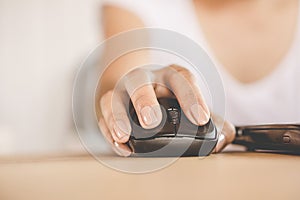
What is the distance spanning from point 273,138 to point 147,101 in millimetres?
167

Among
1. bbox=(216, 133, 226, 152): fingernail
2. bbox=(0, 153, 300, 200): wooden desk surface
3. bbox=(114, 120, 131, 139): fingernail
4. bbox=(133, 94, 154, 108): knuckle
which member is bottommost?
bbox=(216, 133, 226, 152): fingernail

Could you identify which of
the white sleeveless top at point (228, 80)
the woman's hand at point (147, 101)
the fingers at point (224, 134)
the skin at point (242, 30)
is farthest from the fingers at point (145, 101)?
the white sleeveless top at point (228, 80)

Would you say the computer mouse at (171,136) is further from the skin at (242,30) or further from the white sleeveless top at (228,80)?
the white sleeveless top at (228,80)

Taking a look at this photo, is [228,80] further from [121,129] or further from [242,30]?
[121,129]

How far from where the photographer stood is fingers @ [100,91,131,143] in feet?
1.22

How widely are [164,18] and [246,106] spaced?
0.79 ft

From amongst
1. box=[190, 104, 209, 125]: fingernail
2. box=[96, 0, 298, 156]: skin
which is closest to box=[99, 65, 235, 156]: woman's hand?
box=[190, 104, 209, 125]: fingernail

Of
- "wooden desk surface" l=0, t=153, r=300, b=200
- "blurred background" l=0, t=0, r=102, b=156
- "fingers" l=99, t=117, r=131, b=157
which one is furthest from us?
"blurred background" l=0, t=0, r=102, b=156

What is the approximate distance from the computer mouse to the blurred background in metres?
0.34

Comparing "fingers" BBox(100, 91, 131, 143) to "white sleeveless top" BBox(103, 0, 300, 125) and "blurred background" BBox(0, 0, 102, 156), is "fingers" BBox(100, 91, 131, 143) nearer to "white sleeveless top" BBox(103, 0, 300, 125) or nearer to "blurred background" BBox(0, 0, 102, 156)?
"blurred background" BBox(0, 0, 102, 156)

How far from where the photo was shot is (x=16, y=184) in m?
0.30

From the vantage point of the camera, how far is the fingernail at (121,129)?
0.37 meters

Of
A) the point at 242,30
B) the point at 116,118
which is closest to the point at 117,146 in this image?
the point at 116,118

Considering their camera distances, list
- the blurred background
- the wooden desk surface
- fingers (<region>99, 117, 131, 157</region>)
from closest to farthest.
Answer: the wooden desk surface < fingers (<region>99, 117, 131, 157</region>) < the blurred background
